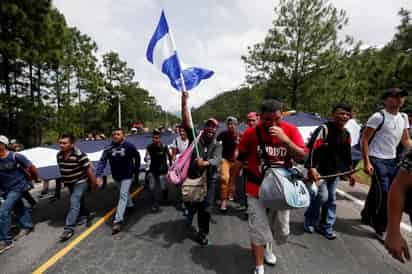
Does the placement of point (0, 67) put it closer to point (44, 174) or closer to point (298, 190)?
point (44, 174)

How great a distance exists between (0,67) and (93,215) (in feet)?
35.1

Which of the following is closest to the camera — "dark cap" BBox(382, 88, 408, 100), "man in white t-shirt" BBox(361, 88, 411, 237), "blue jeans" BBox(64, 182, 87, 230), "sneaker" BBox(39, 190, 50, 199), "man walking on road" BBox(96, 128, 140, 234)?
"dark cap" BBox(382, 88, 408, 100)

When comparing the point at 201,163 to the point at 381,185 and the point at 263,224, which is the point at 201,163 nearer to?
the point at 263,224

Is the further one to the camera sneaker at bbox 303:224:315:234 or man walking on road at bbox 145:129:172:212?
man walking on road at bbox 145:129:172:212

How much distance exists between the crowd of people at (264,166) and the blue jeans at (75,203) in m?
0.02

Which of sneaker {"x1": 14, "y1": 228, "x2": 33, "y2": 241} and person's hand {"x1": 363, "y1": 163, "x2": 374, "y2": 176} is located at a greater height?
person's hand {"x1": 363, "y1": 163, "x2": 374, "y2": 176}

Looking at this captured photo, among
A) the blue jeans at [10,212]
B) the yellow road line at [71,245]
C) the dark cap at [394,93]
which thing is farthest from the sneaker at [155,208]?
the dark cap at [394,93]

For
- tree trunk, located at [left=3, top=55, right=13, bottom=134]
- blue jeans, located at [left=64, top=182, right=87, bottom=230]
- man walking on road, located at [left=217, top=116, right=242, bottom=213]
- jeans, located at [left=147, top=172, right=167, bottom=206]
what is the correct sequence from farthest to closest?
tree trunk, located at [left=3, top=55, right=13, bottom=134] → jeans, located at [left=147, top=172, right=167, bottom=206] → man walking on road, located at [left=217, top=116, right=242, bottom=213] → blue jeans, located at [left=64, top=182, right=87, bottom=230]

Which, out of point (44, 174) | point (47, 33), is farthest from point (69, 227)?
point (47, 33)

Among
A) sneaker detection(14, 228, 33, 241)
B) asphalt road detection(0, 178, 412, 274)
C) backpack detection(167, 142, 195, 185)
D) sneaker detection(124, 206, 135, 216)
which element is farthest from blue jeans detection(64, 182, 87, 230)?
backpack detection(167, 142, 195, 185)

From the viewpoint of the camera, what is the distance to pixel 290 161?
2.28 metres

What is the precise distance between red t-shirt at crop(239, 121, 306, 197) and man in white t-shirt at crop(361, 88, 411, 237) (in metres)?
1.66

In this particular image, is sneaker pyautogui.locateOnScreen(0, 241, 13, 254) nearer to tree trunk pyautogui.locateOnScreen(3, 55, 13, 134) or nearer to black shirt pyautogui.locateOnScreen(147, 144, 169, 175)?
black shirt pyautogui.locateOnScreen(147, 144, 169, 175)

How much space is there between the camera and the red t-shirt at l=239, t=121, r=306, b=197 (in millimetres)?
2227
